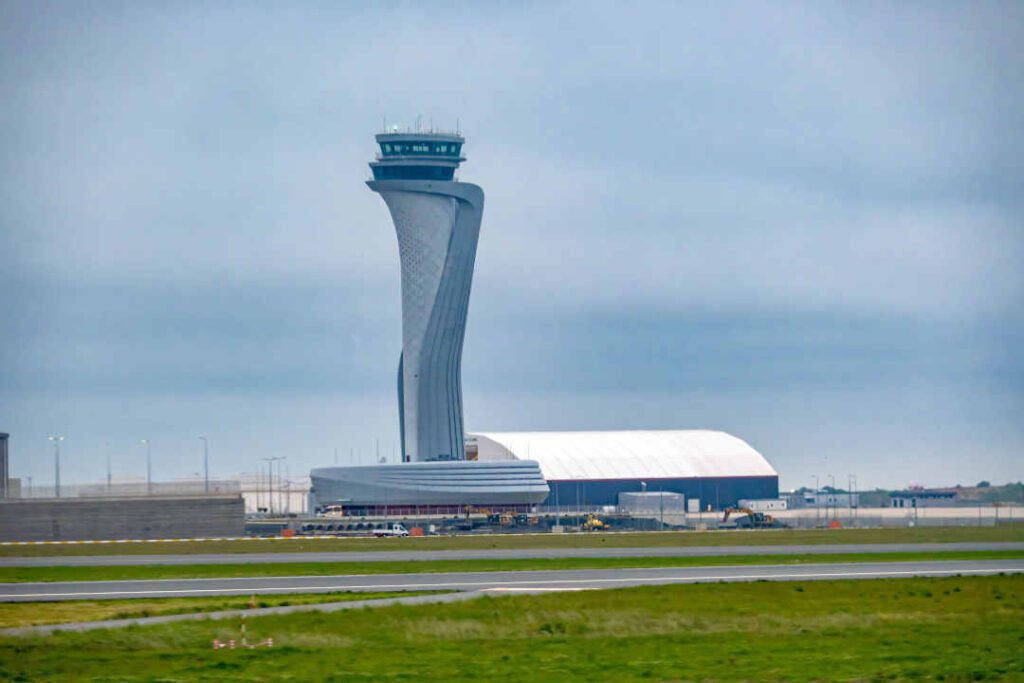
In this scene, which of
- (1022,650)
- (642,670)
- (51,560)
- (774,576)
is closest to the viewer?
(642,670)

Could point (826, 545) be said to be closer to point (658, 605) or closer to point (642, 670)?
point (658, 605)

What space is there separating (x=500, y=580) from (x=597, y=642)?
76.2ft

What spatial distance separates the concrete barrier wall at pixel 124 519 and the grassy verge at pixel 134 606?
287 feet

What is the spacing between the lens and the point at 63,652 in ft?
145

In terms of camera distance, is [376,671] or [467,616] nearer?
[376,671]

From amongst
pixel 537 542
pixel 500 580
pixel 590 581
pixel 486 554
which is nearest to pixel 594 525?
pixel 537 542

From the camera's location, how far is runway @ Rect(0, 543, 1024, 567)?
9000cm

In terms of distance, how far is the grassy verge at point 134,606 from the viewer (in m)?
54.0

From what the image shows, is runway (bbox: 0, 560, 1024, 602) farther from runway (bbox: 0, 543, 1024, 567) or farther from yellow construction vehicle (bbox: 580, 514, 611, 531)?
yellow construction vehicle (bbox: 580, 514, 611, 531)

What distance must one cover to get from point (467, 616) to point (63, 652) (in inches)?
568

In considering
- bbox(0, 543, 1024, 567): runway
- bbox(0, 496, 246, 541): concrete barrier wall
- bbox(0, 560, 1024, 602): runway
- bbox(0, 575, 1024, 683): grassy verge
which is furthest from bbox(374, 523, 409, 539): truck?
bbox(0, 575, 1024, 683): grassy verge

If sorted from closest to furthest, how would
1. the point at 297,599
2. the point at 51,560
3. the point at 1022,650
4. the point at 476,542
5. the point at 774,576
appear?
the point at 1022,650, the point at 297,599, the point at 774,576, the point at 51,560, the point at 476,542

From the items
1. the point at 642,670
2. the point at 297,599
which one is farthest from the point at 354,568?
the point at 642,670

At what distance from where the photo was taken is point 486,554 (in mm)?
94812
